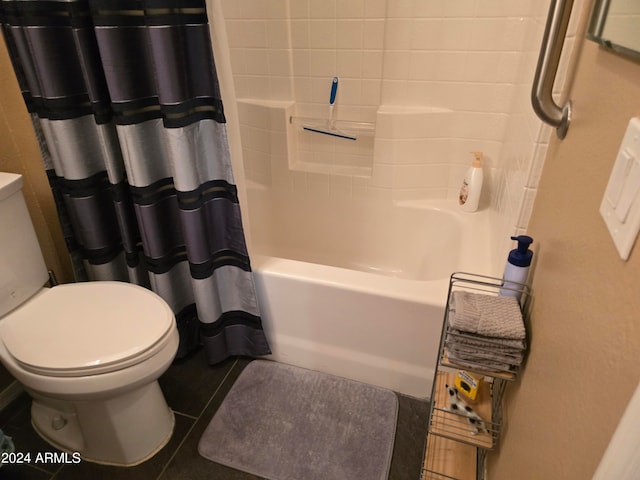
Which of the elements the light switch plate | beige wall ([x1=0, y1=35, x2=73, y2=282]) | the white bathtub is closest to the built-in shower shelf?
the white bathtub

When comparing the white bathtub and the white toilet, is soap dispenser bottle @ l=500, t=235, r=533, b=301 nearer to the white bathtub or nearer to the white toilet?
the white bathtub

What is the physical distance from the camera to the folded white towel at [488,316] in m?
0.90

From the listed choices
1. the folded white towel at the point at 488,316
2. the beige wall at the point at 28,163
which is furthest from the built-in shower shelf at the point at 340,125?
the folded white towel at the point at 488,316

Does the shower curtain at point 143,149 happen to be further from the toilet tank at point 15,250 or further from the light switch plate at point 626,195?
the light switch plate at point 626,195

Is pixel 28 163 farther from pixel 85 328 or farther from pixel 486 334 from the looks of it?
pixel 486 334

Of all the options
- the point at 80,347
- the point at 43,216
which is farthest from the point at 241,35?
the point at 80,347

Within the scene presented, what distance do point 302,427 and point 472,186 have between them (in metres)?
1.13

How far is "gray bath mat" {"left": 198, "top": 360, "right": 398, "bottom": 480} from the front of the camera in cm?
133

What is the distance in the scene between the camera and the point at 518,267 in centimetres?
97

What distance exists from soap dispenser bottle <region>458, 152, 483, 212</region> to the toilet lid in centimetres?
124

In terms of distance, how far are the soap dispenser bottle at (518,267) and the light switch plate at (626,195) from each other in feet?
1.41

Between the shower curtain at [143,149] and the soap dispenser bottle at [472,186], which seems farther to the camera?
the soap dispenser bottle at [472,186]

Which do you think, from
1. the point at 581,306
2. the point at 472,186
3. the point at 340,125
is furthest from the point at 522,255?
the point at 340,125

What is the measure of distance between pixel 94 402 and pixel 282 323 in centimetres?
65
